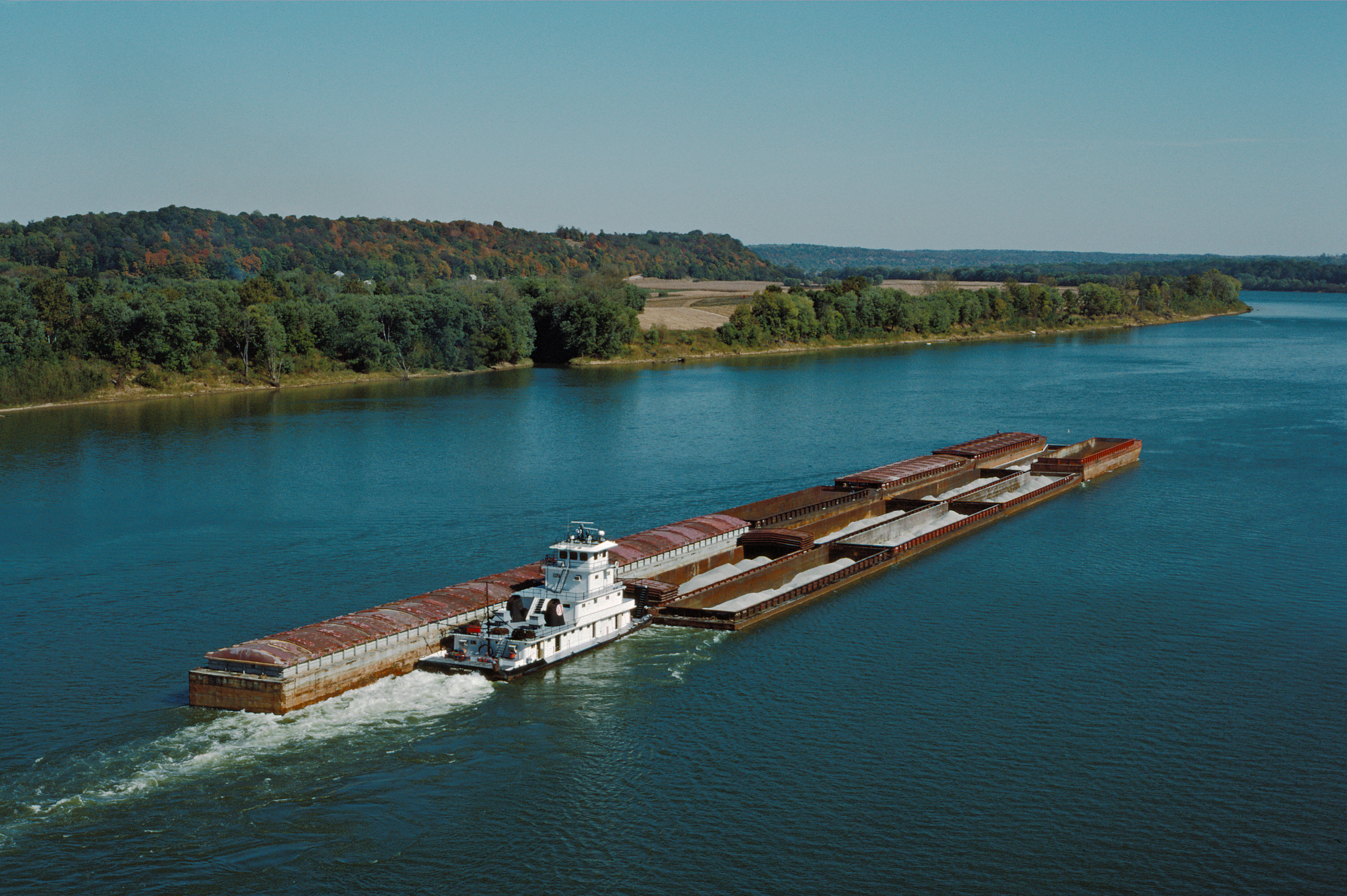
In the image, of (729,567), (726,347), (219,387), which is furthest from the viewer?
(726,347)

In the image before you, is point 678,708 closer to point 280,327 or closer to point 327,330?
point 280,327

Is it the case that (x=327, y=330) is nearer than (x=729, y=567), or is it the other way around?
(x=729, y=567)

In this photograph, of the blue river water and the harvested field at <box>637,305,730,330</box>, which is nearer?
the blue river water

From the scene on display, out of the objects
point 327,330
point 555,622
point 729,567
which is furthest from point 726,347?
point 555,622

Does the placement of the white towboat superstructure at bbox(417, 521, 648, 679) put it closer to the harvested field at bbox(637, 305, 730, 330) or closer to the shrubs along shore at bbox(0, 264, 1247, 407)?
the shrubs along shore at bbox(0, 264, 1247, 407)

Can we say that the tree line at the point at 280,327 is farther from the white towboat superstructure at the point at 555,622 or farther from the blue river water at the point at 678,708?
the white towboat superstructure at the point at 555,622

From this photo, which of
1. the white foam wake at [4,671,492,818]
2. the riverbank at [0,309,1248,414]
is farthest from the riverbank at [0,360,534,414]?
the white foam wake at [4,671,492,818]

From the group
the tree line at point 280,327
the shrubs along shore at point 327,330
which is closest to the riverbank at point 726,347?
the shrubs along shore at point 327,330

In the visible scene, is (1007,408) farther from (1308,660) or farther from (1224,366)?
(1308,660)
